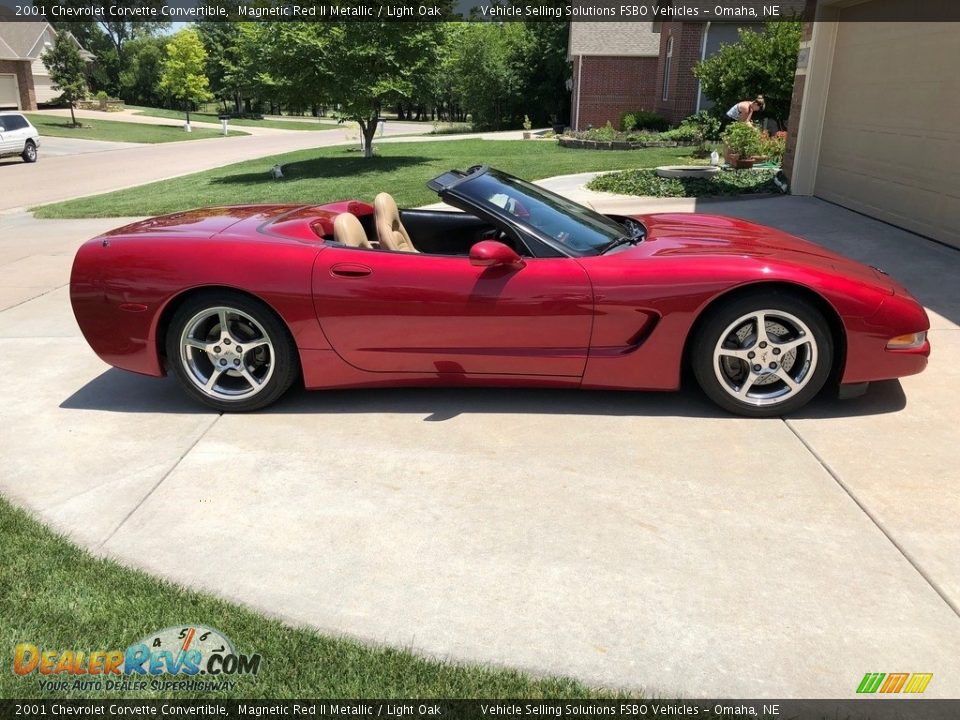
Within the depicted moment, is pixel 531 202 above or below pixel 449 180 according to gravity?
below

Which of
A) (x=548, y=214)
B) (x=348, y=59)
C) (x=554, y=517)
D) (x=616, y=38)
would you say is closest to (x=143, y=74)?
(x=616, y=38)

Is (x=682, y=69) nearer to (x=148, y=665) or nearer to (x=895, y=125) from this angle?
(x=895, y=125)

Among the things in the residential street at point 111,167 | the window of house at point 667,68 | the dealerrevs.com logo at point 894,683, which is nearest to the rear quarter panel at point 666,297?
the dealerrevs.com logo at point 894,683

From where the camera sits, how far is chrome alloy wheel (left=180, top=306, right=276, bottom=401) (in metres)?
4.16

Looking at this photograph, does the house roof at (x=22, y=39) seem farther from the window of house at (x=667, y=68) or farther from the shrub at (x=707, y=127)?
the shrub at (x=707, y=127)

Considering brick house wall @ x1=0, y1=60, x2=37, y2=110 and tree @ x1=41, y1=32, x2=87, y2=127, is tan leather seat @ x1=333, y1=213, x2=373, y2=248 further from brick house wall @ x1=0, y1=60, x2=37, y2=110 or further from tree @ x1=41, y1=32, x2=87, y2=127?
brick house wall @ x1=0, y1=60, x2=37, y2=110

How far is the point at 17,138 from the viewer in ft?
80.0

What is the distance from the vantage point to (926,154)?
27.6ft

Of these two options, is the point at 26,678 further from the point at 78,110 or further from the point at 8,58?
the point at 78,110

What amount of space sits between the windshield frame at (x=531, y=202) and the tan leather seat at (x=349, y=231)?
54 centimetres

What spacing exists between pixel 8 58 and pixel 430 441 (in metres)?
52.6

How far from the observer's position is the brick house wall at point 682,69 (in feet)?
89.1

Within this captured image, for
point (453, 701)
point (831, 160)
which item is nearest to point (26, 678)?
point (453, 701)

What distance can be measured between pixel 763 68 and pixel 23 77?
45909 millimetres
